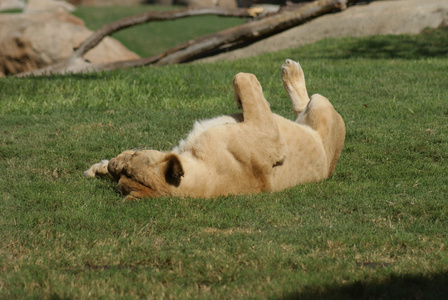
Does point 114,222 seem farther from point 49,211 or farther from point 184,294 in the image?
point 184,294

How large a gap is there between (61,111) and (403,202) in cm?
566

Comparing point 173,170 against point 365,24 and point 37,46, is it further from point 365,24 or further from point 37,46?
point 37,46

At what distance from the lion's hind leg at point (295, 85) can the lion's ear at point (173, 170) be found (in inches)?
95.8

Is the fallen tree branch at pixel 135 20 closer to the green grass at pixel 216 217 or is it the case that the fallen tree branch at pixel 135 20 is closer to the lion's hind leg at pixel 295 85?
the green grass at pixel 216 217

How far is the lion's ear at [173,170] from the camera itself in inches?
194

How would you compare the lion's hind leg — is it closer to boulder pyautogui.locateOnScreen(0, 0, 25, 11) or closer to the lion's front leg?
the lion's front leg

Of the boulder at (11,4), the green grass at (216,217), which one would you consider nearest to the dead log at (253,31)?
the green grass at (216,217)

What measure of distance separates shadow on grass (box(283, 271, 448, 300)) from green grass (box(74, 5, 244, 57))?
750 inches

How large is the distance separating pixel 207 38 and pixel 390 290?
39.4ft

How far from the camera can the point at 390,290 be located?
151 inches

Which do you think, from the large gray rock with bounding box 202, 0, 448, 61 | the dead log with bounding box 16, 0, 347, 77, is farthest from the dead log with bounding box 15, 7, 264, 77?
the large gray rock with bounding box 202, 0, 448, 61

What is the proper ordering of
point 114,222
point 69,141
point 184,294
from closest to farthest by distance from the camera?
point 184,294
point 114,222
point 69,141

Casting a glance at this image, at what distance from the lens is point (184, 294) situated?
386 centimetres

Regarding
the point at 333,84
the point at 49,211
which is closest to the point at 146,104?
the point at 333,84
